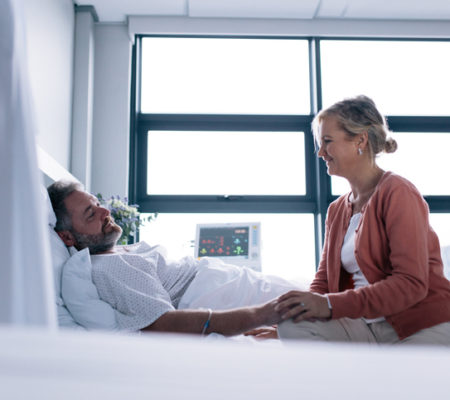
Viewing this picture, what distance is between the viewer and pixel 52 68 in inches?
127

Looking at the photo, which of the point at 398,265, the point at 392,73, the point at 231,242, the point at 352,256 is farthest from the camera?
the point at 392,73

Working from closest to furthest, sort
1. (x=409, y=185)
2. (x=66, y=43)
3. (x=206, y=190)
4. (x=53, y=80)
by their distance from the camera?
(x=409, y=185), (x=53, y=80), (x=66, y=43), (x=206, y=190)

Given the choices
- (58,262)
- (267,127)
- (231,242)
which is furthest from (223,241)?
(58,262)

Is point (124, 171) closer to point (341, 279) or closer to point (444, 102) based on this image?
point (341, 279)

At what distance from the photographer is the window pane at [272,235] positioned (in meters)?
3.84

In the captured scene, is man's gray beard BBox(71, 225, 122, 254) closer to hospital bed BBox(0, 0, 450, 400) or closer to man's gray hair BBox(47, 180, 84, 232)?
man's gray hair BBox(47, 180, 84, 232)

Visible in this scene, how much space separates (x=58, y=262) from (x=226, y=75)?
8.97 feet

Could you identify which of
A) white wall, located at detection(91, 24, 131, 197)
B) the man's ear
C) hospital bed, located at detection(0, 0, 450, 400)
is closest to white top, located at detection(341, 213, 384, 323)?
the man's ear

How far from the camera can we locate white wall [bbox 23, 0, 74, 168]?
2857 mm

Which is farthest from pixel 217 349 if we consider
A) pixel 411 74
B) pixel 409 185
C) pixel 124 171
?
pixel 411 74

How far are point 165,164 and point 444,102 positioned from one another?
2334mm

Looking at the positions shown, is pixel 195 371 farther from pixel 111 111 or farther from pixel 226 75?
pixel 226 75

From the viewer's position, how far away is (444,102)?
412 cm

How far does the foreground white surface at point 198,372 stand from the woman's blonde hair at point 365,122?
146cm
